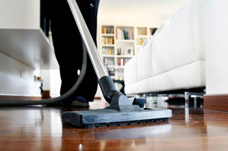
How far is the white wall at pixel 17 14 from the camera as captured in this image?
160cm

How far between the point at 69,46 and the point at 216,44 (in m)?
1.02

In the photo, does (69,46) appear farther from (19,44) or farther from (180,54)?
(180,54)

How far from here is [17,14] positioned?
1.61 metres

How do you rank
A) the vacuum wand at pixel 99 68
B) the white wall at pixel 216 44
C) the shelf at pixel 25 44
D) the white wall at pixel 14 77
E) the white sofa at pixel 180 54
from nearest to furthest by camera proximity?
the vacuum wand at pixel 99 68 < the white wall at pixel 216 44 < the white sofa at pixel 180 54 < the shelf at pixel 25 44 < the white wall at pixel 14 77

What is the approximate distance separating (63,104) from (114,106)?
1.36 m

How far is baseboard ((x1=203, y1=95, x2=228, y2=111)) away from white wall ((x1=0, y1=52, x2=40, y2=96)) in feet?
5.33

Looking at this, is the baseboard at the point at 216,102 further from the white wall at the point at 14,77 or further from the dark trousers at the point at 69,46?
the white wall at the point at 14,77

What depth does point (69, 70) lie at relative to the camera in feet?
6.03

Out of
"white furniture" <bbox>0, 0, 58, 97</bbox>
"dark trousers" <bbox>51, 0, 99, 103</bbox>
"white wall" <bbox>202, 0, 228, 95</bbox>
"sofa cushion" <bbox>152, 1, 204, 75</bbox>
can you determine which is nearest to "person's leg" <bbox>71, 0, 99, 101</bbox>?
"dark trousers" <bbox>51, 0, 99, 103</bbox>

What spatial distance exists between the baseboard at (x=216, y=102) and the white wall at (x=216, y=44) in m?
0.02

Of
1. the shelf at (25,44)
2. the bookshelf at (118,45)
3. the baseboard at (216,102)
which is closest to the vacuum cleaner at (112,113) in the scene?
the baseboard at (216,102)

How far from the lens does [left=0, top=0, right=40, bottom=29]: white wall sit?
5.26 ft

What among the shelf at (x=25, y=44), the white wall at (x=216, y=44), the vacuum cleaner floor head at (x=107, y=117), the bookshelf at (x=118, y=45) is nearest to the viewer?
the vacuum cleaner floor head at (x=107, y=117)

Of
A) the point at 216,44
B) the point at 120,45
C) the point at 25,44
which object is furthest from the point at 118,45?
the point at 216,44
